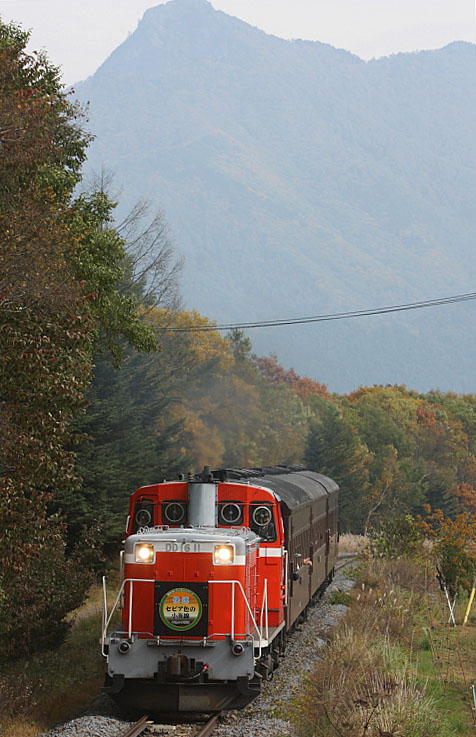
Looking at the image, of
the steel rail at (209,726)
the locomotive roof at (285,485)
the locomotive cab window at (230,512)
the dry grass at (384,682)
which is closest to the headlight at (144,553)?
the locomotive cab window at (230,512)

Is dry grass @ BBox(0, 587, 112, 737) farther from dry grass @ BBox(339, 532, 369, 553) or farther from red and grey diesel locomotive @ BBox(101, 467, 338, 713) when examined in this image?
dry grass @ BBox(339, 532, 369, 553)

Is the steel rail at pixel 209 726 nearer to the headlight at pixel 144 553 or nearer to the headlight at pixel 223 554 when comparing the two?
the headlight at pixel 223 554

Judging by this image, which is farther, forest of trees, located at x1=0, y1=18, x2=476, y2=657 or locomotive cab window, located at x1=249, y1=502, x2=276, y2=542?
locomotive cab window, located at x1=249, y1=502, x2=276, y2=542

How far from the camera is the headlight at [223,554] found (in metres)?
14.2

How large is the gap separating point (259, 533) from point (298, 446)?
5835 cm

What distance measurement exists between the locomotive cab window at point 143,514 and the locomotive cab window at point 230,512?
123cm

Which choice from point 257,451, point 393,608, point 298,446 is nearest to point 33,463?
point 393,608

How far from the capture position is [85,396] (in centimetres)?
3709

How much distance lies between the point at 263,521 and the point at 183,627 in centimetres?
270

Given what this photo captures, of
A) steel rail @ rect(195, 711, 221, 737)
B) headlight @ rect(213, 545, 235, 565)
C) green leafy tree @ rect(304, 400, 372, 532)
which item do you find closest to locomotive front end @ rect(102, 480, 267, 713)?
headlight @ rect(213, 545, 235, 565)

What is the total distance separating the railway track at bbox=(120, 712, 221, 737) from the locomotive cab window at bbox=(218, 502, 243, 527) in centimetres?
322

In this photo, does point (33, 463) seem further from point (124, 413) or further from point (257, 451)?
point (257, 451)

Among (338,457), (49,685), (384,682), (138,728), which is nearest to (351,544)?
(338,457)

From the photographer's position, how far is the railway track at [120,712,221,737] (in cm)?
1288
